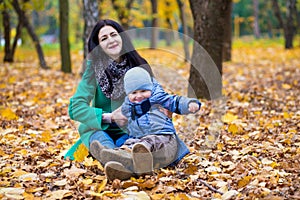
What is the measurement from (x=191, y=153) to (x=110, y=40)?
116cm

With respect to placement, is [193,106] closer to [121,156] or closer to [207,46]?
[121,156]

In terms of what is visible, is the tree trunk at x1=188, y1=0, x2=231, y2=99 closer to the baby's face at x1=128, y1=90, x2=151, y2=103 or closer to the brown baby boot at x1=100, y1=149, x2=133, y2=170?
the baby's face at x1=128, y1=90, x2=151, y2=103

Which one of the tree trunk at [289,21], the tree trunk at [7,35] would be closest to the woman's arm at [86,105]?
the tree trunk at [7,35]

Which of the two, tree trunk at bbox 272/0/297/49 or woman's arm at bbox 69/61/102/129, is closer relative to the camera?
woman's arm at bbox 69/61/102/129

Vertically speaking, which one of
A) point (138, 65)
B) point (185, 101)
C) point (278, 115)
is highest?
point (138, 65)

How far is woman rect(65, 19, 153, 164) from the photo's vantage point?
334 centimetres

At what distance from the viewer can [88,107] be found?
336 cm

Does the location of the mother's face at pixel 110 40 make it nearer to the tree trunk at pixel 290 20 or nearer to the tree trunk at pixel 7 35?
the tree trunk at pixel 7 35

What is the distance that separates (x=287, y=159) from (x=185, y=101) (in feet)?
3.09

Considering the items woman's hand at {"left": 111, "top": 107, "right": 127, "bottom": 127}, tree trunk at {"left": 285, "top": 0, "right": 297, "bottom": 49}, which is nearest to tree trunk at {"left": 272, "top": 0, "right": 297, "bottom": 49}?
tree trunk at {"left": 285, "top": 0, "right": 297, "bottom": 49}

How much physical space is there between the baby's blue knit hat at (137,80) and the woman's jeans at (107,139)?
45 centimetres

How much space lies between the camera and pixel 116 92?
3.45 m

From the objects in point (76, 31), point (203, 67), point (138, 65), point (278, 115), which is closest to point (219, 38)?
point (203, 67)

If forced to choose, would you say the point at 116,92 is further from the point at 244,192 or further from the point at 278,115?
the point at 278,115
